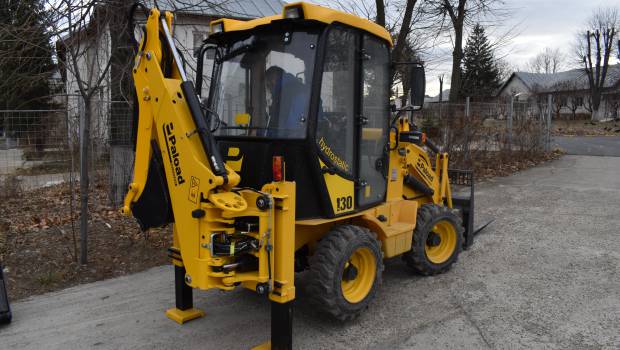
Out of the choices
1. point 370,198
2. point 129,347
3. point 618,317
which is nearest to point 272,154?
point 370,198

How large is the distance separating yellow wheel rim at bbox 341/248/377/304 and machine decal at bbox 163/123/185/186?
4.88 feet

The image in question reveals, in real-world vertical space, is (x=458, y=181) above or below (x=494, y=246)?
above

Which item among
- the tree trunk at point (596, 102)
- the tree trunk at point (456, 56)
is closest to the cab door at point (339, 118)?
the tree trunk at point (456, 56)

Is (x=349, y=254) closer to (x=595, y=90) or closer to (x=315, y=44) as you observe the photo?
(x=315, y=44)

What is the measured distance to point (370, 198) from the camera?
445 centimetres

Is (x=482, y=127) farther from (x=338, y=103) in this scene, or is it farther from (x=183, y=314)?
(x=183, y=314)

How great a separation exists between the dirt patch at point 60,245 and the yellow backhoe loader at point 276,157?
1767mm

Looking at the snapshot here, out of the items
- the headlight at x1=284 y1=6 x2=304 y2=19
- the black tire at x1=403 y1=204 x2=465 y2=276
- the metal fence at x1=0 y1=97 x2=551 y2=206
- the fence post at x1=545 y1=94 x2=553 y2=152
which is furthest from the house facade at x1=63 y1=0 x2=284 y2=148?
the fence post at x1=545 y1=94 x2=553 y2=152

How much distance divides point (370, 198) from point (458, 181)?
117 inches

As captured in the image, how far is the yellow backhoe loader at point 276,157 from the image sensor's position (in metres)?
3.35

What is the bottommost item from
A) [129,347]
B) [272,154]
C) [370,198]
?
[129,347]

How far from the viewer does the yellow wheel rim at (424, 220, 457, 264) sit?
17.2 feet

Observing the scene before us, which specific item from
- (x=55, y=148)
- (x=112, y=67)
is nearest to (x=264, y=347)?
(x=112, y=67)

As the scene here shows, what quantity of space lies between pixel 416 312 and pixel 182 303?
201 centimetres
